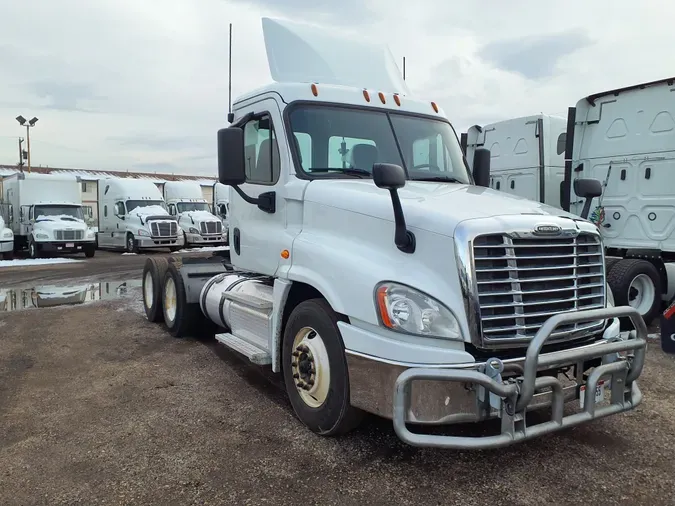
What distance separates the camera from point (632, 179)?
8.29 metres

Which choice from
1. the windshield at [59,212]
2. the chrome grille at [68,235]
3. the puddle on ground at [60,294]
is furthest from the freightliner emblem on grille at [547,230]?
the windshield at [59,212]

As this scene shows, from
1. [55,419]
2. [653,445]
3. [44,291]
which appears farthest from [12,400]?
[44,291]

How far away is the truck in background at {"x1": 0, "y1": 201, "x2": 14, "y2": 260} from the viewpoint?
1941 centimetres

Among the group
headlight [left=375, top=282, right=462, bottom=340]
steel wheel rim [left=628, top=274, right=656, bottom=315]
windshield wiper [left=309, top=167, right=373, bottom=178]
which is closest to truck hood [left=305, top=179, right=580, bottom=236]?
windshield wiper [left=309, top=167, right=373, bottom=178]

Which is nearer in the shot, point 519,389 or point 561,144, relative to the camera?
point 519,389

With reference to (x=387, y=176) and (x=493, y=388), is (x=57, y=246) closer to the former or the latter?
(x=387, y=176)

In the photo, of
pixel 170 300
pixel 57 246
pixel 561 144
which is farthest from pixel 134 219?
pixel 561 144

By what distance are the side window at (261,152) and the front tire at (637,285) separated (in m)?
5.14

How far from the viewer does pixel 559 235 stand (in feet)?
11.6

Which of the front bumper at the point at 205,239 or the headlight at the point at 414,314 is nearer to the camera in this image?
the headlight at the point at 414,314

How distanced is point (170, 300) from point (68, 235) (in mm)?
15200

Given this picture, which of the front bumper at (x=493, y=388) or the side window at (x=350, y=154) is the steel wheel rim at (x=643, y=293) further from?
the side window at (x=350, y=154)

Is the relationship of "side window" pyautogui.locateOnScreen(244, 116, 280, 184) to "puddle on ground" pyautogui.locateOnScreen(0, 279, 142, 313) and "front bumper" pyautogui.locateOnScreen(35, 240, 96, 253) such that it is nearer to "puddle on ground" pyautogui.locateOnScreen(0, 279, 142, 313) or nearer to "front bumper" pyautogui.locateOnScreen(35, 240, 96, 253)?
"puddle on ground" pyautogui.locateOnScreen(0, 279, 142, 313)

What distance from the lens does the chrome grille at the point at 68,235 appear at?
20391 mm
